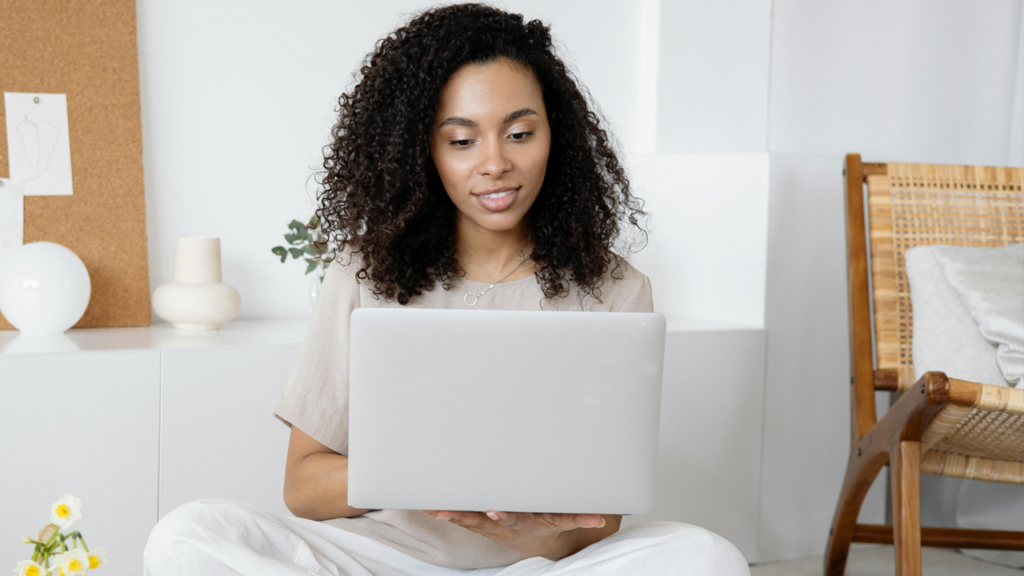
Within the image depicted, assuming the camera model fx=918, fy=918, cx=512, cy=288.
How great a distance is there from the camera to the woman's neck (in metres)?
1.38

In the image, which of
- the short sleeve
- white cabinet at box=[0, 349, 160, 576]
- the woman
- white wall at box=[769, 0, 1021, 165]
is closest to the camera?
the woman

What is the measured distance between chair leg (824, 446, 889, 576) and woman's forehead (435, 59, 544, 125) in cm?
109

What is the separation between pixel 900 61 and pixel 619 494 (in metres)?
1.95

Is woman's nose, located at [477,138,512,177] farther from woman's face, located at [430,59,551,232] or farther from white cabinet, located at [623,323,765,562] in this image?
white cabinet, located at [623,323,765,562]

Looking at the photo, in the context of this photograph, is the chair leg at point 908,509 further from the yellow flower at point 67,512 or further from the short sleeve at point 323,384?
the yellow flower at point 67,512

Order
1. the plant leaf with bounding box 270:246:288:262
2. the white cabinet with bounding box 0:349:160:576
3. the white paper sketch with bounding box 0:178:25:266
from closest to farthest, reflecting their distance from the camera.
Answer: the white cabinet with bounding box 0:349:160:576
the white paper sketch with bounding box 0:178:25:266
the plant leaf with bounding box 270:246:288:262

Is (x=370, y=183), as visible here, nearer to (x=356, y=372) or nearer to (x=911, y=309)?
(x=356, y=372)

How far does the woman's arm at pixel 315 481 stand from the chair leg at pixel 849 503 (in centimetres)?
115

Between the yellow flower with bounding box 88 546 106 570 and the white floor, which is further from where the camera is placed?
the white floor

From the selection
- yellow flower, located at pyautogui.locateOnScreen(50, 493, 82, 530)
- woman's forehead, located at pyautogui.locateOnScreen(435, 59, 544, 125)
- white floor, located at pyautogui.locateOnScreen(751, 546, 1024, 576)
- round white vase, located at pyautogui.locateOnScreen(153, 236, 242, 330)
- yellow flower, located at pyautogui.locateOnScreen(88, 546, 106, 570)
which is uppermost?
woman's forehead, located at pyautogui.locateOnScreen(435, 59, 544, 125)

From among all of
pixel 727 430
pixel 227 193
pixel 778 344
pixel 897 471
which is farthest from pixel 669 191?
pixel 227 193

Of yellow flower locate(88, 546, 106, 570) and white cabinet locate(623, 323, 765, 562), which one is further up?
yellow flower locate(88, 546, 106, 570)

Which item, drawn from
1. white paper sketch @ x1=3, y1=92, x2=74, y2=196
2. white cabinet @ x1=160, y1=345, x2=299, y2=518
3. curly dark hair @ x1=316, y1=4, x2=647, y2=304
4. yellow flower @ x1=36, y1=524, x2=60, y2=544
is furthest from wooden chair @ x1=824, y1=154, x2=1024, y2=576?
white paper sketch @ x1=3, y1=92, x2=74, y2=196

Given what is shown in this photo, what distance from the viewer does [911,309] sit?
212 cm
